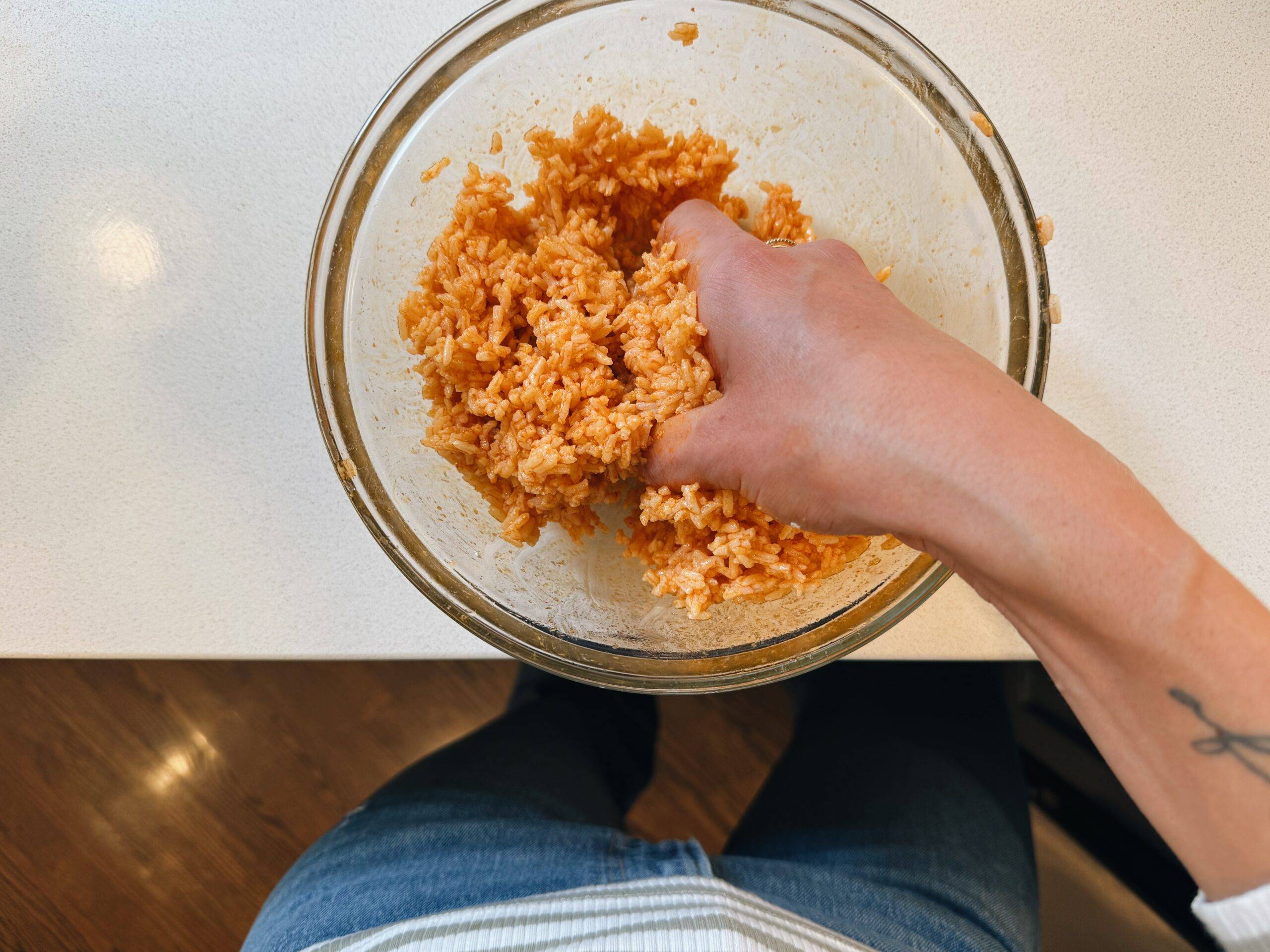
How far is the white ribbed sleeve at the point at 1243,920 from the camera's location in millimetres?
459

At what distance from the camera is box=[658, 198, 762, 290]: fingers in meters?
0.62

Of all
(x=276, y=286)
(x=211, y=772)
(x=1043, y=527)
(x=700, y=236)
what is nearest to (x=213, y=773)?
(x=211, y=772)

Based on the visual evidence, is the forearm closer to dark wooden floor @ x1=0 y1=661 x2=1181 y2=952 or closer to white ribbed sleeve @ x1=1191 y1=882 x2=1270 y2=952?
white ribbed sleeve @ x1=1191 y1=882 x2=1270 y2=952

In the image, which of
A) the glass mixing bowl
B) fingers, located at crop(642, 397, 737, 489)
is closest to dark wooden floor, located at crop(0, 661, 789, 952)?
the glass mixing bowl

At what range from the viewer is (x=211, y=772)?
1.41 m

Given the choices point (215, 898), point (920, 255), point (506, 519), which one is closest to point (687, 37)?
point (920, 255)

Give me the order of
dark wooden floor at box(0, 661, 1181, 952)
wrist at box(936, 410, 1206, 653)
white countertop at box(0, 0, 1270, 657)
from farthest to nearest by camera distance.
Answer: dark wooden floor at box(0, 661, 1181, 952), white countertop at box(0, 0, 1270, 657), wrist at box(936, 410, 1206, 653)

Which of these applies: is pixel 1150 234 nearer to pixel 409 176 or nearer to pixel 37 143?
pixel 409 176

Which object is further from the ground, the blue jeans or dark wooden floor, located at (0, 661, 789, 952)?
the blue jeans

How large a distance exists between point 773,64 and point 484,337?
1.28 ft

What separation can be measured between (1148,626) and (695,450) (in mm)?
320

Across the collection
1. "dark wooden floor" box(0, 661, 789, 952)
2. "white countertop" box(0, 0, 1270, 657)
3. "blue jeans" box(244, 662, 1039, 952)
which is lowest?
"dark wooden floor" box(0, 661, 789, 952)

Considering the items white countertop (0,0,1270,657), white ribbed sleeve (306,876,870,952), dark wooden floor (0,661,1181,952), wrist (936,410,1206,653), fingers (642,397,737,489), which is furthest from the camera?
dark wooden floor (0,661,1181,952)

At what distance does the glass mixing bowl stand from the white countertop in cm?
18
